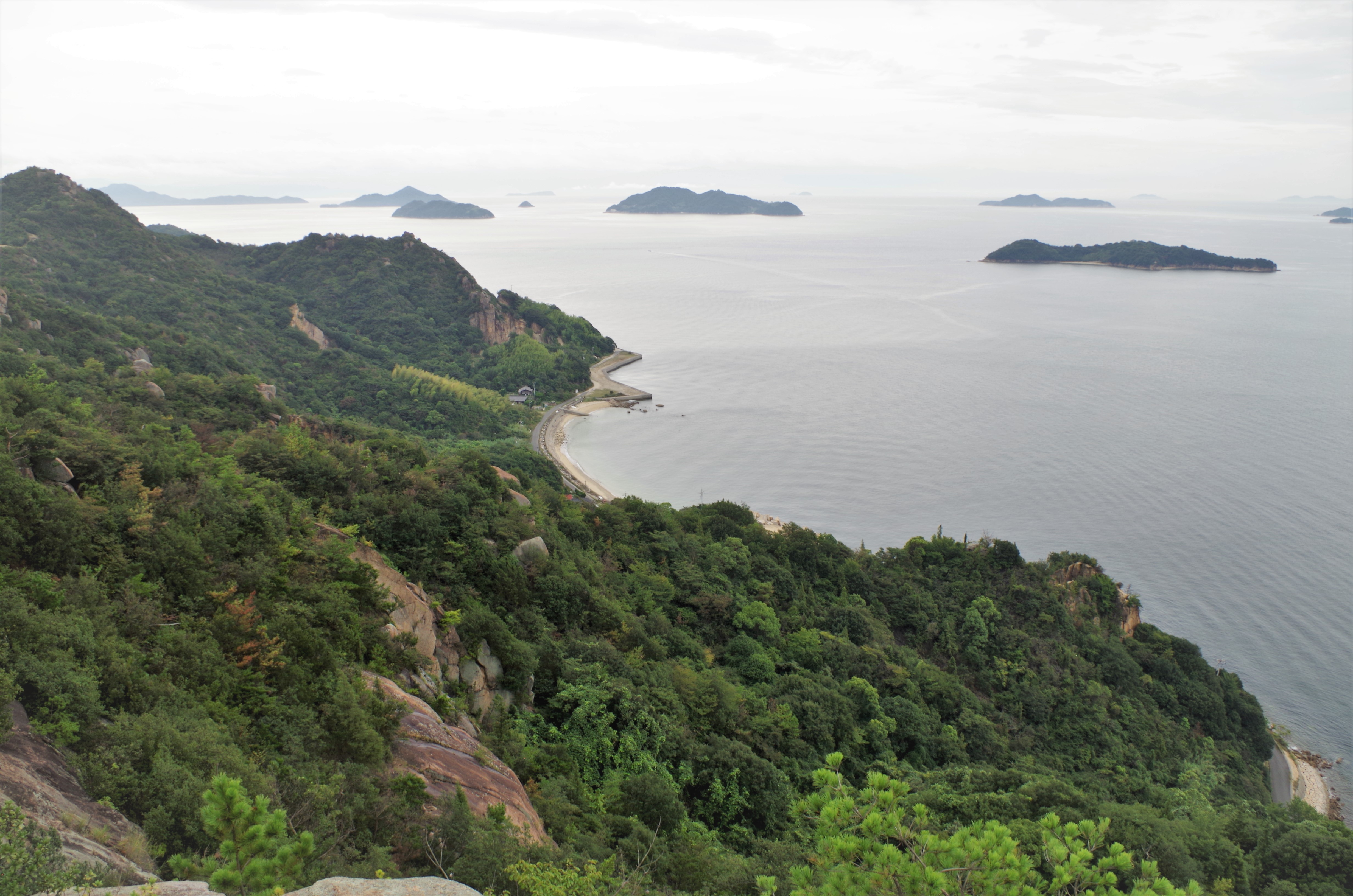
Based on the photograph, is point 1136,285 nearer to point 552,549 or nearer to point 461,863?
point 552,549

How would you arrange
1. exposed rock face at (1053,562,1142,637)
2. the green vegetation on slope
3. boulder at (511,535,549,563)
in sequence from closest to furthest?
boulder at (511,535,549,563) → exposed rock face at (1053,562,1142,637) → the green vegetation on slope

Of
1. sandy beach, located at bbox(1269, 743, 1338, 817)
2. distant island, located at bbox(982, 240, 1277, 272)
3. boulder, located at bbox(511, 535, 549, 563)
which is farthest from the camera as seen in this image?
distant island, located at bbox(982, 240, 1277, 272)

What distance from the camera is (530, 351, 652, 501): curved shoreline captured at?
52.1 m

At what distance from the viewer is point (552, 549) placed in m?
20.6

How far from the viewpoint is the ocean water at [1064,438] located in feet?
127

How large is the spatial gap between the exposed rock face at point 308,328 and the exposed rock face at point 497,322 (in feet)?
57.8

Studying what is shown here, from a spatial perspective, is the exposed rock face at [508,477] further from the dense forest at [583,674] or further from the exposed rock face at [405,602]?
the exposed rock face at [405,602]

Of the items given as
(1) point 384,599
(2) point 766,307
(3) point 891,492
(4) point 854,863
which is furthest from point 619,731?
(2) point 766,307

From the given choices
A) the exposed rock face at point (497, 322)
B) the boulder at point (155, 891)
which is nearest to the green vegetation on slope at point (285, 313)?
the exposed rock face at point (497, 322)

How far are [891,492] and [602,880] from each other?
4457 cm

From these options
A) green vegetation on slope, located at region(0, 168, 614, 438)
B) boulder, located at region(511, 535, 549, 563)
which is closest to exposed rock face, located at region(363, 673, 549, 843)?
boulder, located at region(511, 535, 549, 563)

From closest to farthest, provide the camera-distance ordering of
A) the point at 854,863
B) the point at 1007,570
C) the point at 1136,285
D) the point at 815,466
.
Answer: the point at 854,863
the point at 1007,570
the point at 815,466
the point at 1136,285

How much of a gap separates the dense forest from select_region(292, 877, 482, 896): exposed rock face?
619mm

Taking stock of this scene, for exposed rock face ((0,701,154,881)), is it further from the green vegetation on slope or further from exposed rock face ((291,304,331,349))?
exposed rock face ((291,304,331,349))
